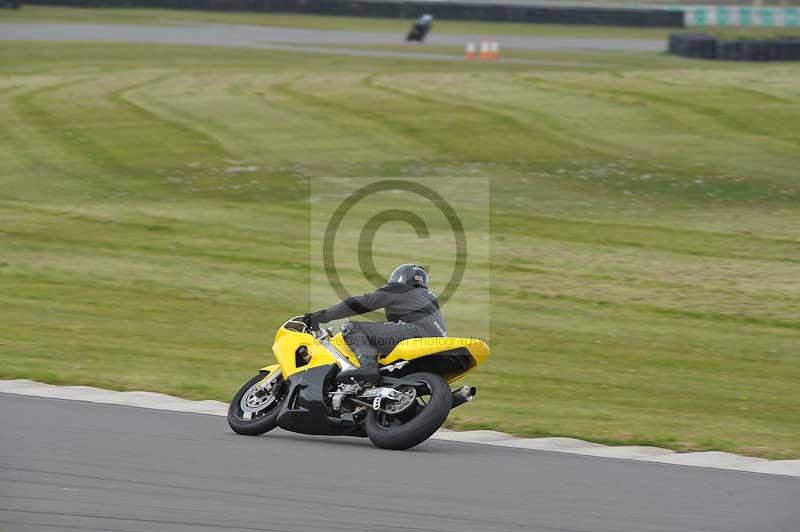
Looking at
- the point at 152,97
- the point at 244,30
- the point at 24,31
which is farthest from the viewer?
the point at 244,30

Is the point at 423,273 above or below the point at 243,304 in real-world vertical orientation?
above

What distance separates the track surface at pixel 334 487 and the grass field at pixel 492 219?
1.70 meters

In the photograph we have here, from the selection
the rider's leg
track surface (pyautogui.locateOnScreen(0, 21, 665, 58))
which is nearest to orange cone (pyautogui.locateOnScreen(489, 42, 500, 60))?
track surface (pyautogui.locateOnScreen(0, 21, 665, 58))

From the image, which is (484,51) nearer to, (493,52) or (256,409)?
(493,52)

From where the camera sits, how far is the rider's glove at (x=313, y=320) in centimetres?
991

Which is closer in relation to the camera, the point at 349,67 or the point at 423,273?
the point at 423,273

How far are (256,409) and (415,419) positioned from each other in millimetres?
1468

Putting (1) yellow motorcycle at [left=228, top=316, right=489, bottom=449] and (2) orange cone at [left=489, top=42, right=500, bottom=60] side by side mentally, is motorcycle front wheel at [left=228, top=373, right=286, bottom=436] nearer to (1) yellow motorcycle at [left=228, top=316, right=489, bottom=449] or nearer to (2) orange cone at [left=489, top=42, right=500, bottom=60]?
(1) yellow motorcycle at [left=228, top=316, right=489, bottom=449]

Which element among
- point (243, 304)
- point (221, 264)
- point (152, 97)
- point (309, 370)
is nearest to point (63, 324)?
point (243, 304)

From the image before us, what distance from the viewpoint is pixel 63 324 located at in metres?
15.0

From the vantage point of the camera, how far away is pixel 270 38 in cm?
4525

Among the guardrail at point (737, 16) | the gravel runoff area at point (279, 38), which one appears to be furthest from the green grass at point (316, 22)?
the gravel runoff area at point (279, 38)

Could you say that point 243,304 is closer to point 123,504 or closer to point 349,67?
point 123,504

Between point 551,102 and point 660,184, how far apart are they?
711cm
